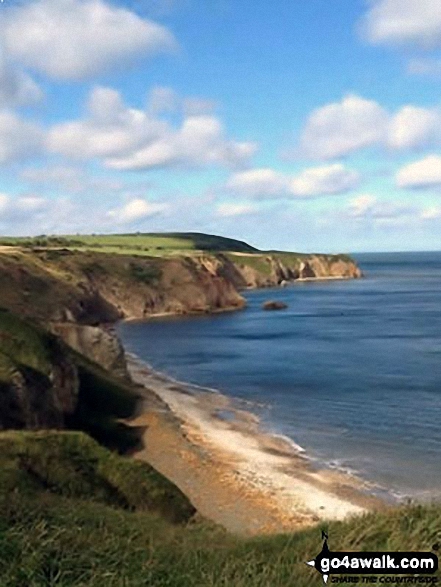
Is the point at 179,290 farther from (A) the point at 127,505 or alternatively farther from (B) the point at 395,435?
(A) the point at 127,505

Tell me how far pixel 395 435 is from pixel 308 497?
1356cm

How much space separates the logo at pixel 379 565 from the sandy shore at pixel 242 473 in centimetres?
1436

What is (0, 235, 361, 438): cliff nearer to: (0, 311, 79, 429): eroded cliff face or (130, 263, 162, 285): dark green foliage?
(0, 311, 79, 429): eroded cliff face

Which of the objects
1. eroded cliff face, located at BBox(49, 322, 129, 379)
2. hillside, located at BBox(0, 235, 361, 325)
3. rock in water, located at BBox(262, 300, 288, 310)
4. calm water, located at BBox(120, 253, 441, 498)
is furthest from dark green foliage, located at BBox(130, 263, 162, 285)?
eroded cliff face, located at BBox(49, 322, 129, 379)

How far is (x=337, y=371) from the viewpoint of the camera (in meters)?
68.4

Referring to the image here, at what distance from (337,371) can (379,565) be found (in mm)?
60314

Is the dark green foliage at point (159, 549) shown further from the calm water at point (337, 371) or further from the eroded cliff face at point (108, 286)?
the eroded cliff face at point (108, 286)

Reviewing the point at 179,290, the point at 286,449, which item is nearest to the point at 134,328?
the point at 179,290

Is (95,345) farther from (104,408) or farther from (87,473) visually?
(87,473)

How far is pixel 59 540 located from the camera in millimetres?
9898

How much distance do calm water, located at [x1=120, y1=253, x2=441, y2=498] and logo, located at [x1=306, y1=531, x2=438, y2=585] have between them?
26.0 m

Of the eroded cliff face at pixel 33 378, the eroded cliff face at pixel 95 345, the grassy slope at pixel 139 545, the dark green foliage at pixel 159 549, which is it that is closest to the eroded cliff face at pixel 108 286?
the eroded cliff face at pixel 95 345

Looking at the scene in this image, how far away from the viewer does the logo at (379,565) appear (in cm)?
876

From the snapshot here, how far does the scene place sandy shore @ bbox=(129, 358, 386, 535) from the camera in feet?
99.6
